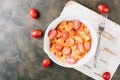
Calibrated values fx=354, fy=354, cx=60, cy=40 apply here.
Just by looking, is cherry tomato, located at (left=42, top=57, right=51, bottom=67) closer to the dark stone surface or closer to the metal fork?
the dark stone surface

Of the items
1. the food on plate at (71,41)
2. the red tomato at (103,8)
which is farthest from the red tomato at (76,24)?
the red tomato at (103,8)

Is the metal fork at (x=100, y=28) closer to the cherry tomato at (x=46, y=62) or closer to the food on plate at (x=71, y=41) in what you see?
the food on plate at (x=71, y=41)

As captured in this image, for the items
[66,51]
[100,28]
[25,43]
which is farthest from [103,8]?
[25,43]

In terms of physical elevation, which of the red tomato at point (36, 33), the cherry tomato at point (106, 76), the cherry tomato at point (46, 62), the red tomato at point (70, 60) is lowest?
the cherry tomato at point (106, 76)

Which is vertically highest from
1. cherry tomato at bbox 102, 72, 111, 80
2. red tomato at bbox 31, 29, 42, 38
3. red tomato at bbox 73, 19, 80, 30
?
red tomato at bbox 73, 19, 80, 30

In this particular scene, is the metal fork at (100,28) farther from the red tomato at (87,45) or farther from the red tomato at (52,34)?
the red tomato at (52,34)

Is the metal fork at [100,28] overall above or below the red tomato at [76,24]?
below

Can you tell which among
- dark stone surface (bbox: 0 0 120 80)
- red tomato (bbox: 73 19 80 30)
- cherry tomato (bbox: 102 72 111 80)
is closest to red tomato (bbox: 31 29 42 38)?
dark stone surface (bbox: 0 0 120 80)
